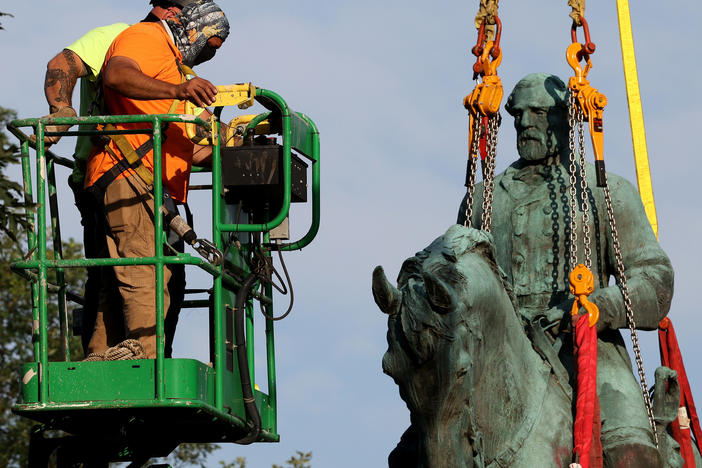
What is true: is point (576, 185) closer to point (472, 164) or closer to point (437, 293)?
point (472, 164)

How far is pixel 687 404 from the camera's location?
11.0m

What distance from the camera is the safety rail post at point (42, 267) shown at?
32.4 ft

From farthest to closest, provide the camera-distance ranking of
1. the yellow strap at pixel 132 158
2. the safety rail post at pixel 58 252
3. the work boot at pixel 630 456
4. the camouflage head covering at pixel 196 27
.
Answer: the camouflage head covering at pixel 196 27, the safety rail post at pixel 58 252, the yellow strap at pixel 132 158, the work boot at pixel 630 456

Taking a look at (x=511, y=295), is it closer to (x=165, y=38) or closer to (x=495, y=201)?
(x=495, y=201)

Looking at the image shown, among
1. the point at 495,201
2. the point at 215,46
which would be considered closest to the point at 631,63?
the point at 495,201

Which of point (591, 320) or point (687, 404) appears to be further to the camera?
point (687, 404)

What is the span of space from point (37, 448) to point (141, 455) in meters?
0.66

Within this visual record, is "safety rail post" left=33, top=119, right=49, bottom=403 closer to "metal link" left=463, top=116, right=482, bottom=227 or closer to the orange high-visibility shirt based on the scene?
the orange high-visibility shirt

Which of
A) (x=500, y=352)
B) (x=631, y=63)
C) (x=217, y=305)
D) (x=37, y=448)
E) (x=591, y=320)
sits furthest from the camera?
(x=631, y=63)

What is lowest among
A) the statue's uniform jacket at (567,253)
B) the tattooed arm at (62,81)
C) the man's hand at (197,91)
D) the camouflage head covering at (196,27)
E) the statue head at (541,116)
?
the statue's uniform jacket at (567,253)

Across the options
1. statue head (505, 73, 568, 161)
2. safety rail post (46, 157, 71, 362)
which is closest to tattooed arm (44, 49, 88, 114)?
safety rail post (46, 157, 71, 362)

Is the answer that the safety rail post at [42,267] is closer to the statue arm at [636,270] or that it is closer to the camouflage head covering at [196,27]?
the camouflage head covering at [196,27]

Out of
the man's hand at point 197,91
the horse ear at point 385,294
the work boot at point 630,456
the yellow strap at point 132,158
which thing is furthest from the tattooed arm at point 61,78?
the work boot at point 630,456

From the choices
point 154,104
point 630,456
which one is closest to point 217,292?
point 154,104
